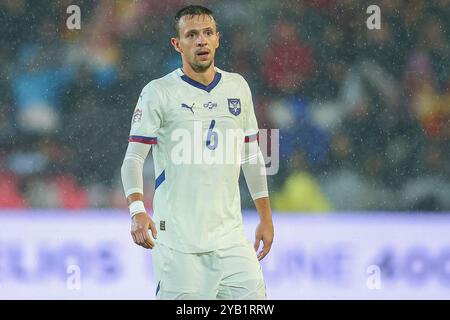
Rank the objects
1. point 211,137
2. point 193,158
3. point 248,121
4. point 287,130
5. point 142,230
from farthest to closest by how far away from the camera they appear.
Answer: point 287,130 < point 248,121 < point 211,137 < point 193,158 < point 142,230

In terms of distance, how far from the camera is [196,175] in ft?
14.1

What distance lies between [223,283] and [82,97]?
2.64 meters

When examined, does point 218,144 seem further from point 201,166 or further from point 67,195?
point 67,195

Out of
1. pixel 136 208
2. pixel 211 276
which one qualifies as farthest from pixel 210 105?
pixel 211 276

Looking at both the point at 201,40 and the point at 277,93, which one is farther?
the point at 277,93

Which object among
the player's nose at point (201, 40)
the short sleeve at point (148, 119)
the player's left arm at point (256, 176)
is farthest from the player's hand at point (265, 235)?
the player's nose at point (201, 40)

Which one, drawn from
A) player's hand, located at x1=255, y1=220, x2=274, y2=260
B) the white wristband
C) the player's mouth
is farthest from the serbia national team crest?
the white wristband

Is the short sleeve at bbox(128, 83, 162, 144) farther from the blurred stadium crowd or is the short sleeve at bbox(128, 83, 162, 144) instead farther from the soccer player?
the blurred stadium crowd

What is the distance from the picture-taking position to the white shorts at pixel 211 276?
4227 millimetres

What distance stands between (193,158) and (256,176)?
1.46 feet

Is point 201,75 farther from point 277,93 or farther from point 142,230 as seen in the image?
point 277,93
